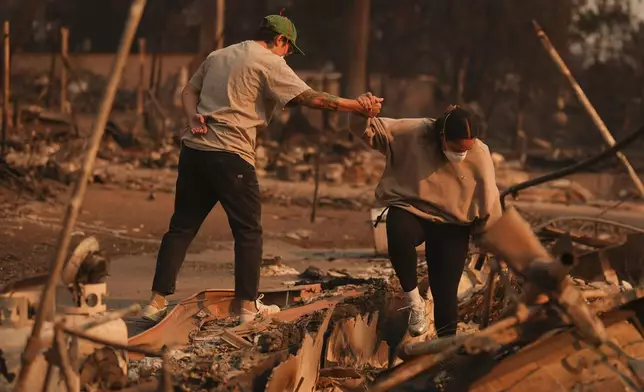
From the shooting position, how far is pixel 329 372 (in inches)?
230

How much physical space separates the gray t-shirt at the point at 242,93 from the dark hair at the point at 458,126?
85cm

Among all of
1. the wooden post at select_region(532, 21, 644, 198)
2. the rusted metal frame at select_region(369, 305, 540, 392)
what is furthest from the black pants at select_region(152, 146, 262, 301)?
the rusted metal frame at select_region(369, 305, 540, 392)

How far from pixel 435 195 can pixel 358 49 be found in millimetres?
29063

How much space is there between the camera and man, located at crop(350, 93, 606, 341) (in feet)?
21.1

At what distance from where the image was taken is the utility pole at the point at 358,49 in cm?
3506

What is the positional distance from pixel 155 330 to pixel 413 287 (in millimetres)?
1462

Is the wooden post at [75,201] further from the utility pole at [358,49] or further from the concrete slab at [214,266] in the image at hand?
the utility pole at [358,49]

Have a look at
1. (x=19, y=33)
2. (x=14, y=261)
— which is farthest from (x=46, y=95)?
(x=14, y=261)

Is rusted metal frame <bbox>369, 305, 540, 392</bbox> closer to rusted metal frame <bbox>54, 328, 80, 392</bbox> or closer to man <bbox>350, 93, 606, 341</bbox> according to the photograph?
rusted metal frame <bbox>54, 328, 80, 392</bbox>

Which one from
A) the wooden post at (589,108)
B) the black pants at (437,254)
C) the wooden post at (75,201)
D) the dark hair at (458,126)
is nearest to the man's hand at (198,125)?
the black pants at (437,254)

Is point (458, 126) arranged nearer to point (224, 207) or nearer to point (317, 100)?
point (317, 100)

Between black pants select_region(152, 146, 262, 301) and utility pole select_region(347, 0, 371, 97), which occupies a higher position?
utility pole select_region(347, 0, 371, 97)

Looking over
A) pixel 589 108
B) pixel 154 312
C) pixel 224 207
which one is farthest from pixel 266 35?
pixel 589 108

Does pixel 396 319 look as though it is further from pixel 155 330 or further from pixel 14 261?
pixel 14 261
